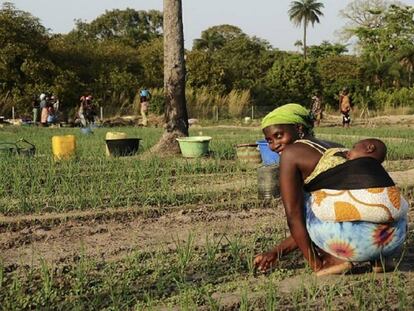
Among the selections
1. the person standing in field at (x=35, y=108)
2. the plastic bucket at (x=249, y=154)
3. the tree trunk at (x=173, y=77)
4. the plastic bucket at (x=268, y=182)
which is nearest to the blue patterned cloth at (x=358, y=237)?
the plastic bucket at (x=268, y=182)

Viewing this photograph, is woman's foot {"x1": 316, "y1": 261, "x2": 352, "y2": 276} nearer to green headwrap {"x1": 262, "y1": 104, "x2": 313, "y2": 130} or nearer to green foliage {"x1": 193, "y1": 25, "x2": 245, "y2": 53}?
green headwrap {"x1": 262, "y1": 104, "x2": 313, "y2": 130}

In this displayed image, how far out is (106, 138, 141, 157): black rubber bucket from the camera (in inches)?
345

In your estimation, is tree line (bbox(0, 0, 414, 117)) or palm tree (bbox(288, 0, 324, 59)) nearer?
tree line (bbox(0, 0, 414, 117))

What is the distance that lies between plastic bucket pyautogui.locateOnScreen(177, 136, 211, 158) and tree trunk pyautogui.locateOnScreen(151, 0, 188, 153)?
22.4 inches

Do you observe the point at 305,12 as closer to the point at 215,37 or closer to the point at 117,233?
the point at 215,37

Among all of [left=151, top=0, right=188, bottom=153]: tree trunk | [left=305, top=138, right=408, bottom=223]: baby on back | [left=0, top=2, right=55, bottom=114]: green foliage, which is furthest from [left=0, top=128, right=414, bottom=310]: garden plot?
[left=0, top=2, right=55, bottom=114]: green foliage

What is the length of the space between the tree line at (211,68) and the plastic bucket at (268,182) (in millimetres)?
18534

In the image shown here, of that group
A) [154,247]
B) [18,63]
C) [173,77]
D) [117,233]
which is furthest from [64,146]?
[18,63]

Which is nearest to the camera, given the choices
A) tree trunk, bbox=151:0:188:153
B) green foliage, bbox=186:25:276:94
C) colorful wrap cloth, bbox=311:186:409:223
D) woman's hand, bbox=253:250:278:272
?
colorful wrap cloth, bbox=311:186:409:223

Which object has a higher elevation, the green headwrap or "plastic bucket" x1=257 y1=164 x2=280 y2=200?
the green headwrap

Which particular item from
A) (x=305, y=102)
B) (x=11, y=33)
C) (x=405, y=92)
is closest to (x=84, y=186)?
(x=11, y=33)

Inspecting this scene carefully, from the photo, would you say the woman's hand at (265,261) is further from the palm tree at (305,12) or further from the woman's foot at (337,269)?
the palm tree at (305,12)

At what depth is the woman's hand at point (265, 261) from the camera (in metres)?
3.23

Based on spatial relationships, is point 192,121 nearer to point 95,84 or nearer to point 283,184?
point 95,84
